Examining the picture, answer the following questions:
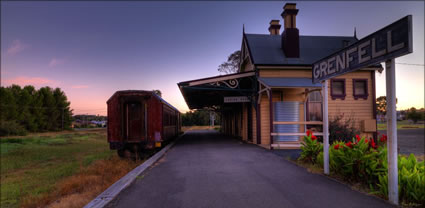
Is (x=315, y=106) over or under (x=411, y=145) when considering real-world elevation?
over

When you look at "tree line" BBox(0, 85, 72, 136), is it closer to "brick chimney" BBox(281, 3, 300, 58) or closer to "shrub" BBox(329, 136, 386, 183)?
"brick chimney" BBox(281, 3, 300, 58)

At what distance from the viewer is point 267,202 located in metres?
4.58

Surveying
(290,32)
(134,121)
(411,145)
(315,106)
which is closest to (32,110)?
(134,121)

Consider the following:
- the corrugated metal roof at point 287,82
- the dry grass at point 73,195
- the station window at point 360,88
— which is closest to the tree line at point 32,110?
the dry grass at point 73,195

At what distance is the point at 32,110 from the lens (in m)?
55.2

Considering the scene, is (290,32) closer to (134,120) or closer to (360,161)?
(134,120)

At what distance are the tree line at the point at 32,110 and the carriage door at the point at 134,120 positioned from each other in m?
44.4

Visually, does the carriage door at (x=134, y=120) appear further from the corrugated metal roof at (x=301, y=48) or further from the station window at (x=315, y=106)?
the station window at (x=315, y=106)

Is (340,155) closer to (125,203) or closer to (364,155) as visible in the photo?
(364,155)

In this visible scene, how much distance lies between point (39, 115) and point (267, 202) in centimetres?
6493

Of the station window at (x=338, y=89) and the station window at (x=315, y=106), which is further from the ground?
the station window at (x=338, y=89)

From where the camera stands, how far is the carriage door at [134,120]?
39.7ft

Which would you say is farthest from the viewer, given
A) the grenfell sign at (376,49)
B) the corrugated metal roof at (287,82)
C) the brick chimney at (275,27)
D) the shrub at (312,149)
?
the brick chimney at (275,27)

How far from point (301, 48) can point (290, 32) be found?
146cm
